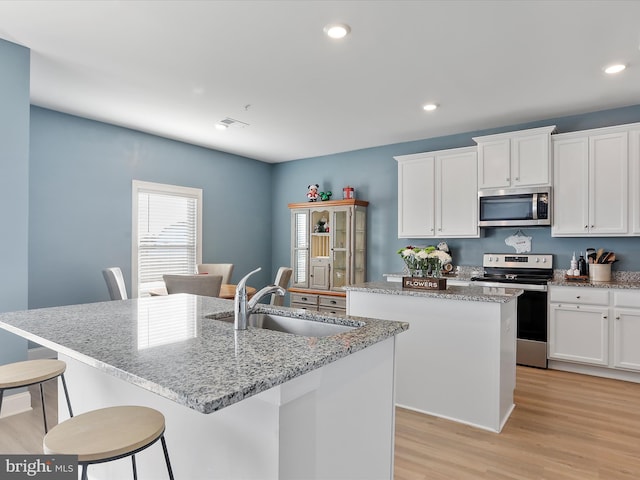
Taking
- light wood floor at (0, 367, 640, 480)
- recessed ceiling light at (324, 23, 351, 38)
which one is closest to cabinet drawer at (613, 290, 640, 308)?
light wood floor at (0, 367, 640, 480)

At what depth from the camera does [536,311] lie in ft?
13.0

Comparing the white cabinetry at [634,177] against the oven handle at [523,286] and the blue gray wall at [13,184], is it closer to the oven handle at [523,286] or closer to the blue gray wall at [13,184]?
the oven handle at [523,286]

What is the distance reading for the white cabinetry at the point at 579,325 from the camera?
367 cm

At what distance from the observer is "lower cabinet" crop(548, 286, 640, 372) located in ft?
11.7

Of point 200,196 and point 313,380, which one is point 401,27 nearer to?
point 313,380

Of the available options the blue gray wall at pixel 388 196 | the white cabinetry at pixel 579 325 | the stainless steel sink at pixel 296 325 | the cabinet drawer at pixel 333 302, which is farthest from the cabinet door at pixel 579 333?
the stainless steel sink at pixel 296 325

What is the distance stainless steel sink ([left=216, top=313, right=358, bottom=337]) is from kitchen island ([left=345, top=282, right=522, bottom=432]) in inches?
48.3

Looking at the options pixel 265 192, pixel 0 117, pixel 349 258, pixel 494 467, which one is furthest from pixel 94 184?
pixel 494 467

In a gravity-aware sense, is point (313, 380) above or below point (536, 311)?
above

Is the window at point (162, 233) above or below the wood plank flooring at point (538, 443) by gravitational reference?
above

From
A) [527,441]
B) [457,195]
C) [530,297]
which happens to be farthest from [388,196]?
[527,441]

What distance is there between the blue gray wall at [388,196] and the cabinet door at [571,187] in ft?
0.85

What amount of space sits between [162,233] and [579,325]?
4.75m

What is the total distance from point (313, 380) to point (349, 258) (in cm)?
417
